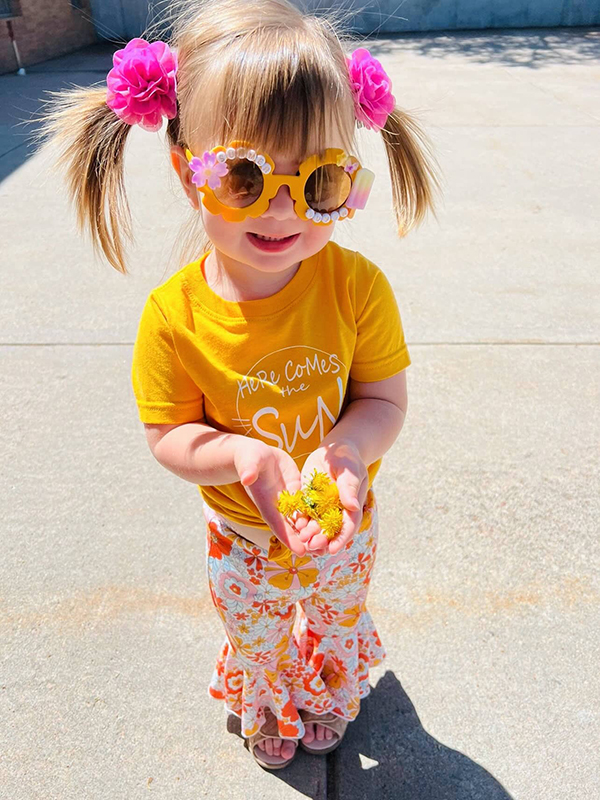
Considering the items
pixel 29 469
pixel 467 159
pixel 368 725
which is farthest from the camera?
pixel 467 159

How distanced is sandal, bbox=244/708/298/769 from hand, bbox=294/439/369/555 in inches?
29.6

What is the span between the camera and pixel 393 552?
2328mm

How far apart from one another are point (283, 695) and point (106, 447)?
140 centimetres

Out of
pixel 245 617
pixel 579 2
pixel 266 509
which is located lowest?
pixel 579 2

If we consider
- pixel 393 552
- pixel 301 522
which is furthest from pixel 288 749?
pixel 301 522

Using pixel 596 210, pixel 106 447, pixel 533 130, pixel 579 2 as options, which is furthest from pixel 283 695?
pixel 579 2

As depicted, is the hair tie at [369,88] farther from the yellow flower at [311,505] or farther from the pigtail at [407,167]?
the yellow flower at [311,505]

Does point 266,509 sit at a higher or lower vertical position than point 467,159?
higher

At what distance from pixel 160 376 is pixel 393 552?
1.26 meters

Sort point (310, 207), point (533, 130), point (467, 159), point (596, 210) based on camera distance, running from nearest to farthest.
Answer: point (310, 207) → point (596, 210) → point (467, 159) → point (533, 130)

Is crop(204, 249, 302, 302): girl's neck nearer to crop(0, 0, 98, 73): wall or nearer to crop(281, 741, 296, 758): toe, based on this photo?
crop(281, 741, 296, 758): toe

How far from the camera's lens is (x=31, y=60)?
10.4 metres

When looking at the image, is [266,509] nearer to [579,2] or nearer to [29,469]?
[29,469]

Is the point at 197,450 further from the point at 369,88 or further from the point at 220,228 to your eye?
the point at 369,88
